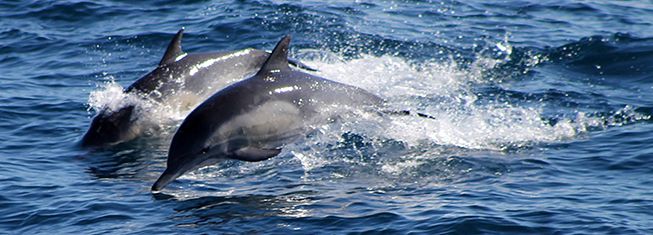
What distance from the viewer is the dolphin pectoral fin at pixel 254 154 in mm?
13643

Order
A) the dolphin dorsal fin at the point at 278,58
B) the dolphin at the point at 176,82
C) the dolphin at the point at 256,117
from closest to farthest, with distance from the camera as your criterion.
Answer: the dolphin at the point at 256,117 → the dolphin dorsal fin at the point at 278,58 → the dolphin at the point at 176,82

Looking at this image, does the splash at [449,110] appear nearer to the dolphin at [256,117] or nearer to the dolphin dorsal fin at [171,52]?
the dolphin at [256,117]

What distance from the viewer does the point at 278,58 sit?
14648 millimetres

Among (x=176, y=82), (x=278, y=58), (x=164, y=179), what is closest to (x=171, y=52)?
(x=176, y=82)

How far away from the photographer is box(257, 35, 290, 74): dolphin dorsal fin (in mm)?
14523

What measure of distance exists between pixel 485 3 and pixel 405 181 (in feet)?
36.6

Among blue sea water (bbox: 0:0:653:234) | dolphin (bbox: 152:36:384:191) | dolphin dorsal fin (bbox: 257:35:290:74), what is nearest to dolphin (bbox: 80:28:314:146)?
blue sea water (bbox: 0:0:653:234)

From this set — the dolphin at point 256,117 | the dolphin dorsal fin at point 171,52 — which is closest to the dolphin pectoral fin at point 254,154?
Answer: the dolphin at point 256,117

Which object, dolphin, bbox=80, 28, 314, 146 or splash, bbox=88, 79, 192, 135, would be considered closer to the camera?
dolphin, bbox=80, 28, 314, 146

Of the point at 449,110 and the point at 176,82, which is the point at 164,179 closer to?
the point at 176,82

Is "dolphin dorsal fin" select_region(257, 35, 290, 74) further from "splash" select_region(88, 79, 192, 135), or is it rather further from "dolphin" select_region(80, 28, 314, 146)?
"splash" select_region(88, 79, 192, 135)

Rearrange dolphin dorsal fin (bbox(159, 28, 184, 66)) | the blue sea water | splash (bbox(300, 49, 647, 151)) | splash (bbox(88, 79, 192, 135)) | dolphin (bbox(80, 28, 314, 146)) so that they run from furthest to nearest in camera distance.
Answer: dolphin dorsal fin (bbox(159, 28, 184, 66)), splash (bbox(88, 79, 192, 135)), dolphin (bbox(80, 28, 314, 146)), splash (bbox(300, 49, 647, 151)), the blue sea water

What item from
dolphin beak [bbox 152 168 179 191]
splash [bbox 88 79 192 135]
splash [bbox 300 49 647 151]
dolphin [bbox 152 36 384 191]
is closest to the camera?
dolphin beak [bbox 152 168 179 191]

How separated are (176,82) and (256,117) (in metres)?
3.16
